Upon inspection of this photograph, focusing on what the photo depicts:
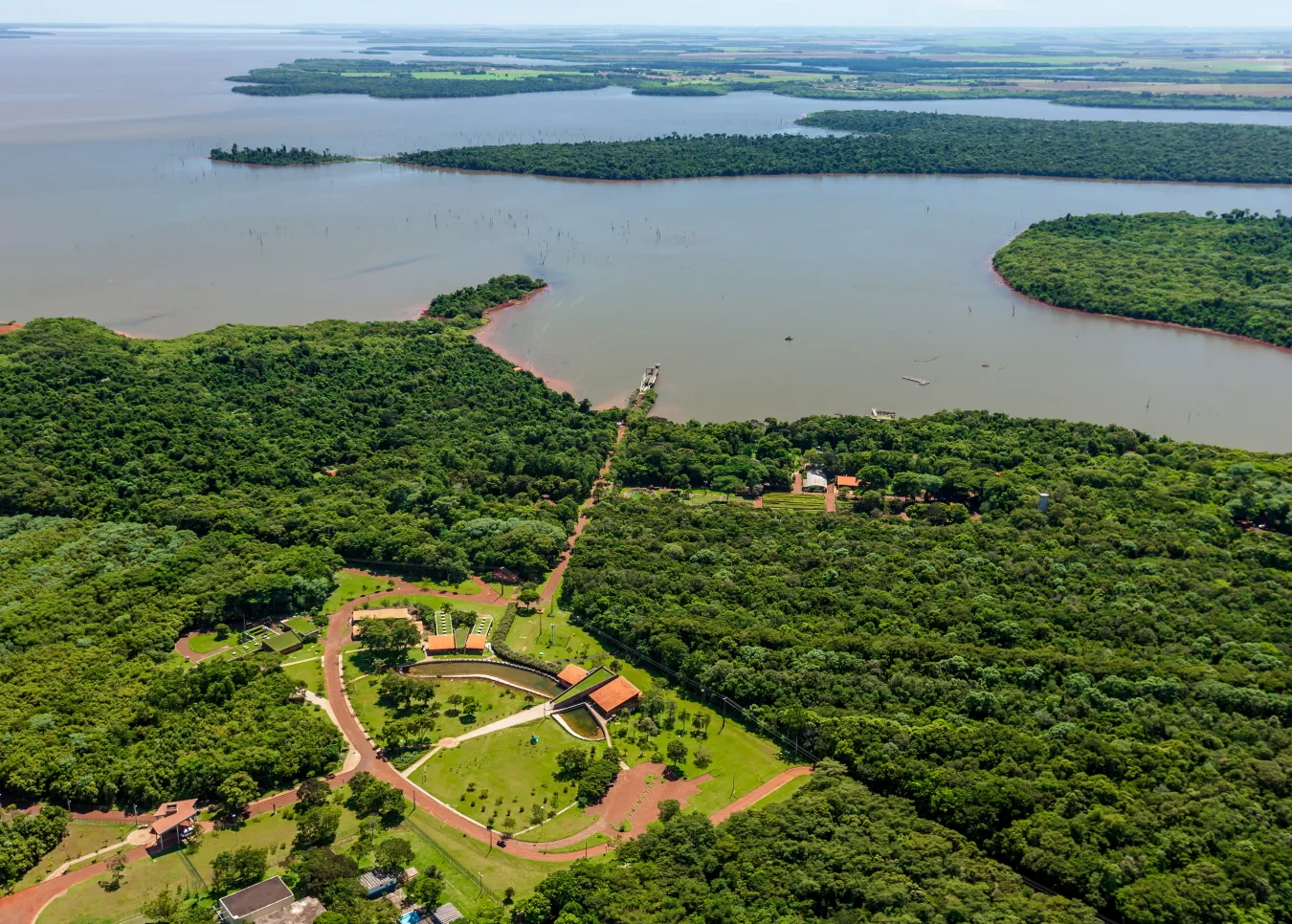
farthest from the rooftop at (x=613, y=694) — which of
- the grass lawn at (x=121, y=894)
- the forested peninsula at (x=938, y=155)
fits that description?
the forested peninsula at (x=938, y=155)

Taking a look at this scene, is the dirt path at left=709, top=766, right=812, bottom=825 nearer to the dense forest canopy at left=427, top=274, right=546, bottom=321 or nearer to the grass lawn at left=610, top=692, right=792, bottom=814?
the grass lawn at left=610, top=692, right=792, bottom=814

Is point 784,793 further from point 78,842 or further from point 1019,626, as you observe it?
point 78,842

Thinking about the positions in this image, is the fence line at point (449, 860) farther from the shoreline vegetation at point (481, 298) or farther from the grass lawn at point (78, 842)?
the shoreline vegetation at point (481, 298)

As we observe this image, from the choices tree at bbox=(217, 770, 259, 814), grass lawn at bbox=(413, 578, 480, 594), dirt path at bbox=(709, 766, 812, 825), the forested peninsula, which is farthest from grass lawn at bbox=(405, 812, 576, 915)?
the forested peninsula

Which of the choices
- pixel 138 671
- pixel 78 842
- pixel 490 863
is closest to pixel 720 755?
Answer: pixel 490 863

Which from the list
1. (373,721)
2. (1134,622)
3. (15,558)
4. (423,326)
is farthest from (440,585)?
(423,326)
